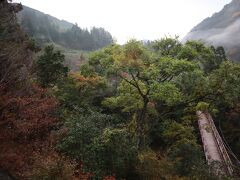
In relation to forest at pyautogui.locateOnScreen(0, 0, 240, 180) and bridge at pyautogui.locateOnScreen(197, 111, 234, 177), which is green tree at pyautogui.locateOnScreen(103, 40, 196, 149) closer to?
forest at pyautogui.locateOnScreen(0, 0, 240, 180)

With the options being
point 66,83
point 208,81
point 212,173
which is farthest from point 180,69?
point 66,83

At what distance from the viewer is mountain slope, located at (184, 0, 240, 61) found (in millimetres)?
117119

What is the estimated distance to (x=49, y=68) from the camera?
22891 millimetres

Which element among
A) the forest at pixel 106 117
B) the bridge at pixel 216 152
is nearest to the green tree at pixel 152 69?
the forest at pixel 106 117

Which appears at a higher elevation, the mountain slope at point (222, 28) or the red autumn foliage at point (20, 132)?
the mountain slope at point (222, 28)

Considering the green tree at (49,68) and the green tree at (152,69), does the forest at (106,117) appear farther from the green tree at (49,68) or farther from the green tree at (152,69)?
the green tree at (49,68)

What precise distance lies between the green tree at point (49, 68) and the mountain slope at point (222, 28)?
90.6m

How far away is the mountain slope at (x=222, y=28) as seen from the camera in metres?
117

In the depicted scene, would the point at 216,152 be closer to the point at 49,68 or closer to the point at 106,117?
the point at 106,117

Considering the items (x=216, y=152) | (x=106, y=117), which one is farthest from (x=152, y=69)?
(x=216, y=152)

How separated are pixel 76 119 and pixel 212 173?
753 cm

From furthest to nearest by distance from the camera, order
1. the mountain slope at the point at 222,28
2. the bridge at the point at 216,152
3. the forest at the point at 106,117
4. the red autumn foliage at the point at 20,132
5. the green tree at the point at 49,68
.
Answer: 1. the mountain slope at the point at 222,28
2. the green tree at the point at 49,68
3. the bridge at the point at 216,152
4. the forest at the point at 106,117
5. the red autumn foliage at the point at 20,132

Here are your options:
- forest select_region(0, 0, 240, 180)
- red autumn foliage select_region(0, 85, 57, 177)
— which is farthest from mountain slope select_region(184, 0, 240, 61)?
red autumn foliage select_region(0, 85, 57, 177)

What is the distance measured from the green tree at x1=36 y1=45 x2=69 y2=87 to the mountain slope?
90609 mm
